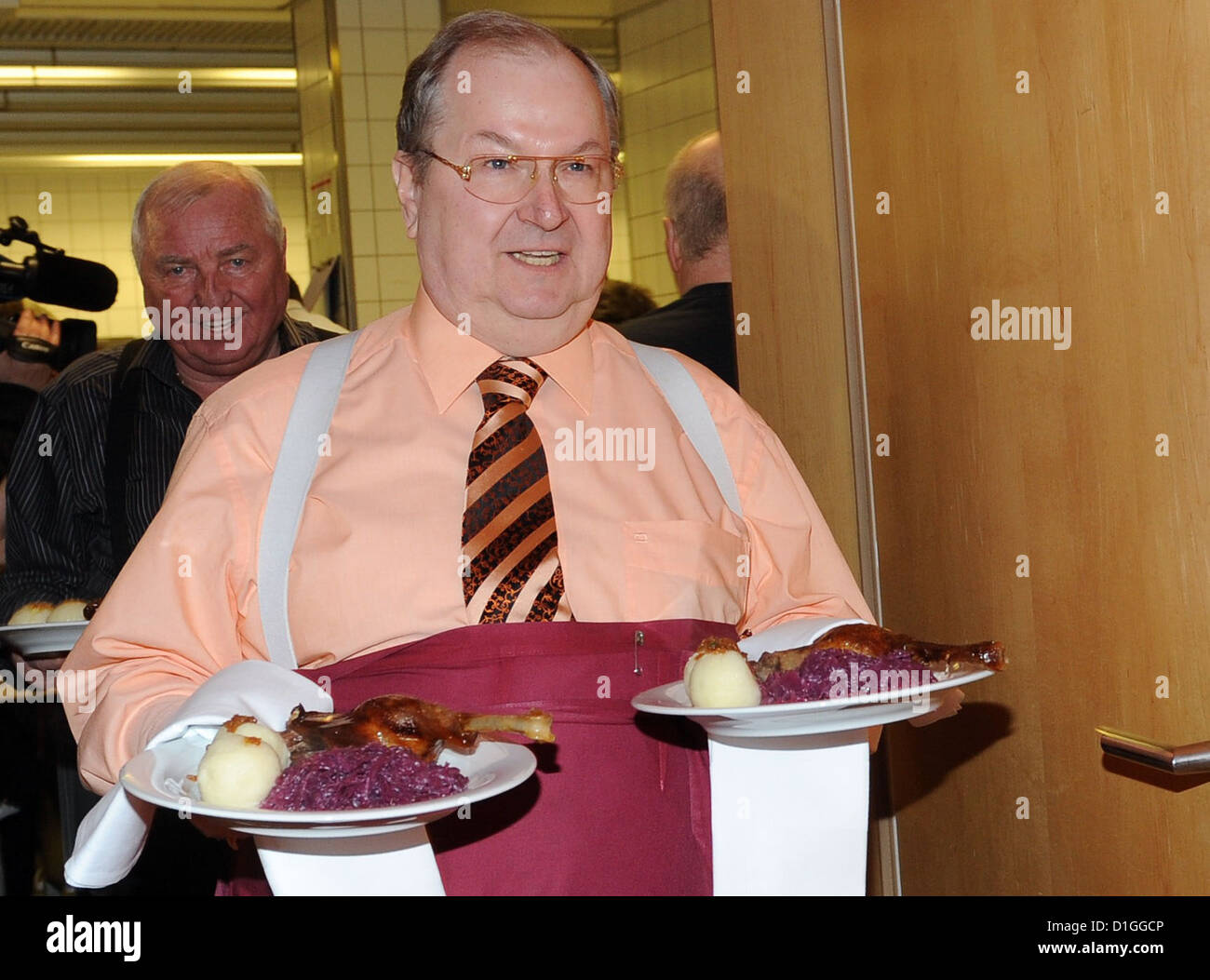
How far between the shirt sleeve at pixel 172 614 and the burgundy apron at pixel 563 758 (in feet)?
0.44

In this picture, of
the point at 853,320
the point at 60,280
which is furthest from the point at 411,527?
the point at 60,280

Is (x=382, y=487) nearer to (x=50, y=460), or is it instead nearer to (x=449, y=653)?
(x=449, y=653)

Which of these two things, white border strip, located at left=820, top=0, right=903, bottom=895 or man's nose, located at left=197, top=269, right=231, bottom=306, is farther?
man's nose, located at left=197, top=269, right=231, bottom=306

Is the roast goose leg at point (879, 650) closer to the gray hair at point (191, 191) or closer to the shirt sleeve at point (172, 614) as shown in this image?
the shirt sleeve at point (172, 614)

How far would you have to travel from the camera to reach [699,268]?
287 centimetres

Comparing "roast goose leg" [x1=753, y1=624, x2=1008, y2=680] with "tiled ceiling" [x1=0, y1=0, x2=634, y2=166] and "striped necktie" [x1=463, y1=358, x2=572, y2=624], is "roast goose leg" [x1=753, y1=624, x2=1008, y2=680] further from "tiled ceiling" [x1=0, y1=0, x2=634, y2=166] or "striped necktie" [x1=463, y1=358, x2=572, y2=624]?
"tiled ceiling" [x1=0, y1=0, x2=634, y2=166]

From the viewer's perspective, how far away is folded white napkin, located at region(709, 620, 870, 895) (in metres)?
1.54

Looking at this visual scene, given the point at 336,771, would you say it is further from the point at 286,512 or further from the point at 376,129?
the point at 376,129

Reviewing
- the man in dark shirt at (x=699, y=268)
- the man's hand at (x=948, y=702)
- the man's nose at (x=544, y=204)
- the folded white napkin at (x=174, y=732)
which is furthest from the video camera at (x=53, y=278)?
the man's hand at (x=948, y=702)

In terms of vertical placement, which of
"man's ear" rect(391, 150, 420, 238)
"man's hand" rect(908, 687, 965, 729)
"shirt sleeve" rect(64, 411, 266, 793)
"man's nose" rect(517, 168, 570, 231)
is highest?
"man's ear" rect(391, 150, 420, 238)

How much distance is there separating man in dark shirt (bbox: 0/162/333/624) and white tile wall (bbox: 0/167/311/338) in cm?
599

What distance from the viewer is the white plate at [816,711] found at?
1.27m

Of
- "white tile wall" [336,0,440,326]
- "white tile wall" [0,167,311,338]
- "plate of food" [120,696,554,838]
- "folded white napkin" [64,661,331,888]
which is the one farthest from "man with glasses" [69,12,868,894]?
"white tile wall" [0,167,311,338]

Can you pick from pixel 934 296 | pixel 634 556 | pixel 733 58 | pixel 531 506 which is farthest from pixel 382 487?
pixel 733 58
